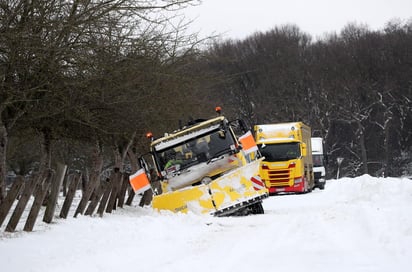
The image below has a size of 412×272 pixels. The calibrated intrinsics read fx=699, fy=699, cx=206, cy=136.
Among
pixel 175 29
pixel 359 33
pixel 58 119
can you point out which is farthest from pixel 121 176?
pixel 359 33

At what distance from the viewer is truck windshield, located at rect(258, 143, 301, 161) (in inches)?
1244

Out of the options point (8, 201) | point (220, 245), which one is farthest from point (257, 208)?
point (8, 201)

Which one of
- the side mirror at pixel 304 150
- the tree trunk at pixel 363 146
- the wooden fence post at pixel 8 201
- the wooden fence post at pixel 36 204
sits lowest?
the tree trunk at pixel 363 146

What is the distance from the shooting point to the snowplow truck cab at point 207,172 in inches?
671

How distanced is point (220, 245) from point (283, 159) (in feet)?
68.8

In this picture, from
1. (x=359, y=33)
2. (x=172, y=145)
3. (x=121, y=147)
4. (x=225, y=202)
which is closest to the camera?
(x=225, y=202)

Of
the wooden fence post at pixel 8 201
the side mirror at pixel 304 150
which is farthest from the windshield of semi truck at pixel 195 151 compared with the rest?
the side mirror at pixel 304 150

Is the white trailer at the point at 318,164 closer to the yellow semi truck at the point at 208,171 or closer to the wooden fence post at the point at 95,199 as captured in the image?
the yellow semi truck at the point at 208,171

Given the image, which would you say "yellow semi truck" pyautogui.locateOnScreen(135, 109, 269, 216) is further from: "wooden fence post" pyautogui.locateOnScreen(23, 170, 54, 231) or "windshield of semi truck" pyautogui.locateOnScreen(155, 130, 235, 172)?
"wooden fence post" pyautogui.locateOnScreen(23, 170, 54, 231)

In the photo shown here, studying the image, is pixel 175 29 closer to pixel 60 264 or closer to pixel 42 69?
pixel 42 69

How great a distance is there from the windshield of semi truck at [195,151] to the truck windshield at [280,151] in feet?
43.0

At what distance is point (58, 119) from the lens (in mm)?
16312

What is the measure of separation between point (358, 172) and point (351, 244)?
176 feet

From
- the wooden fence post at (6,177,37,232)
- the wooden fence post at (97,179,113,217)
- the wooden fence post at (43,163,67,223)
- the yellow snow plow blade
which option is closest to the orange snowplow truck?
the yellow snow plow blade
